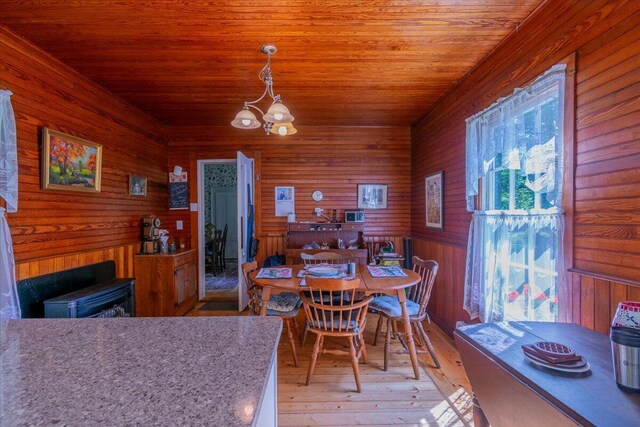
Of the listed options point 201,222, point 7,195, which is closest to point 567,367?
point 7,195

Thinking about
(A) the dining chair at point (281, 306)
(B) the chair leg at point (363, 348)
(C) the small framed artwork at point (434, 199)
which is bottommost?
(B) the chair leg at point (363, 348)

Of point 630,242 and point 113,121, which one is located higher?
point 113,121

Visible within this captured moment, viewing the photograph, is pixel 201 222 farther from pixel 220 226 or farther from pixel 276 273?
pixel 220 226

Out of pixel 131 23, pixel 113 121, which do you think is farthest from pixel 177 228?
pixel 131 23

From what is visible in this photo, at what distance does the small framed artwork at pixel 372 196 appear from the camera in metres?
4.31

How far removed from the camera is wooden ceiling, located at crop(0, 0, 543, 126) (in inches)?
73.6

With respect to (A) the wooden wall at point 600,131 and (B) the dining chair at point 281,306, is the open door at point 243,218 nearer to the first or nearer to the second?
(B) the dining chair at point 281,306

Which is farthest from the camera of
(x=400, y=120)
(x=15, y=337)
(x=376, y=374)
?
(x=400, y=120)

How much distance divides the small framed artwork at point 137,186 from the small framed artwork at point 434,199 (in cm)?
361

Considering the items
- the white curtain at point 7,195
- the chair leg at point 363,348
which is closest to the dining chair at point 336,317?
the chair leg at point 363,348

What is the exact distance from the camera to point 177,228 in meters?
4.24

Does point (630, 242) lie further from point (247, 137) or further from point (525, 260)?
point (247, 137)

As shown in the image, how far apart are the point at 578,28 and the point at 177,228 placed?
15.1ft

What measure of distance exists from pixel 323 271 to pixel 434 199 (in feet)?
5.84
